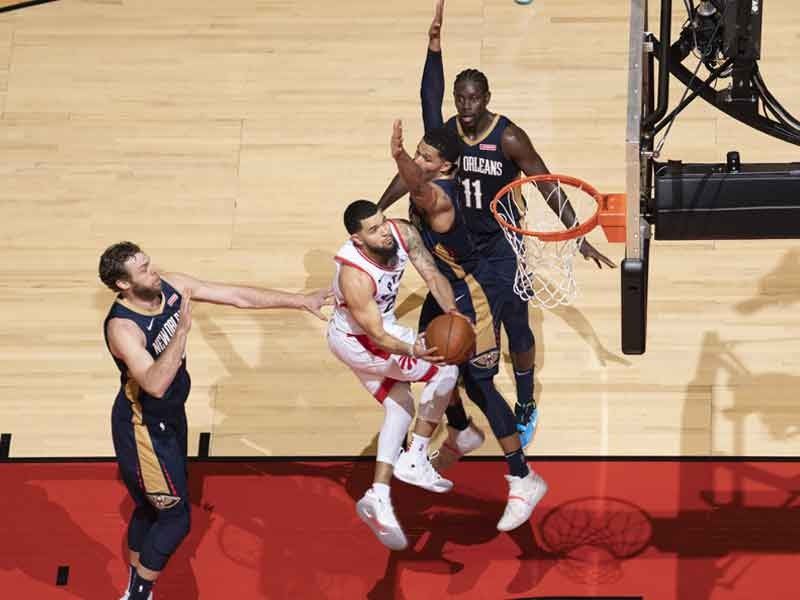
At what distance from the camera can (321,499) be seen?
679 cm

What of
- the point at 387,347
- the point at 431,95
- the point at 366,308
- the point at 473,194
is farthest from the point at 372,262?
the point at 431,95

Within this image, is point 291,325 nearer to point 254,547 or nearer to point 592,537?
point 254,547

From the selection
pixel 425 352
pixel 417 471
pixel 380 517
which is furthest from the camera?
pixel 417 471

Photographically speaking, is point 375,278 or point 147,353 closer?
point 147,353

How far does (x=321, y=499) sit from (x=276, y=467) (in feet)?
0.93

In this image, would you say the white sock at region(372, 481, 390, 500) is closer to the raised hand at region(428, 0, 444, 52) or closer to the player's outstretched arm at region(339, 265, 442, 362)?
the player's outstretched arm at region(339, 265, 442, 362)

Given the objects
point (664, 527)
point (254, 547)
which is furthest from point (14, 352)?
point (664, 527)

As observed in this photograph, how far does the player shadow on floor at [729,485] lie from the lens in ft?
20.9

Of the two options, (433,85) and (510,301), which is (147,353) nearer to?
(510,301)

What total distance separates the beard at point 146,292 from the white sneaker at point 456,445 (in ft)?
4.80

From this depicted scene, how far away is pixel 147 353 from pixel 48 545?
4.15 ft

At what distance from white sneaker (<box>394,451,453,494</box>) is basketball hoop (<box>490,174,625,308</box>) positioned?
0.86 m

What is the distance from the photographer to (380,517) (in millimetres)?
6148

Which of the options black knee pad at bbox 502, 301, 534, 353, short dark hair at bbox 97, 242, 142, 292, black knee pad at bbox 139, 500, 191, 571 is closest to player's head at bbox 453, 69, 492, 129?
black knee pad at bbox 502, 301, 534, 353
